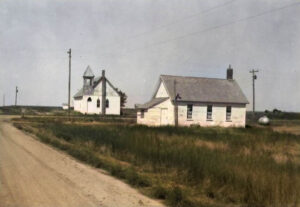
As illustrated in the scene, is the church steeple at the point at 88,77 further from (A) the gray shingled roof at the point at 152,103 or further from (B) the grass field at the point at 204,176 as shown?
(B) the grass field at the point at 204,176

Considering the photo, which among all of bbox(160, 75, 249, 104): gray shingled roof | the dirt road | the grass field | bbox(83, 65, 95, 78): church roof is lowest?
the dirt road

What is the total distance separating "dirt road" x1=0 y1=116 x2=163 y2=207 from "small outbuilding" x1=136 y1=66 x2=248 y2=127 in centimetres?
2600

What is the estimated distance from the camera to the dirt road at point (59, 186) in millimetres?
8062

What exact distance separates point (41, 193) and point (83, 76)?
66439 millimetres

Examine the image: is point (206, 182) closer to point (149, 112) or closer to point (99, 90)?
point (149, 112)

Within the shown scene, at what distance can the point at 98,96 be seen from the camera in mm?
71688

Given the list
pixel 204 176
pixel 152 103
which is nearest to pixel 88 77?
pixel 152 103

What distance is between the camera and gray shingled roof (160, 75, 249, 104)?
134ft

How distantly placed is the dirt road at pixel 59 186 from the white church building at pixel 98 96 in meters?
56.9

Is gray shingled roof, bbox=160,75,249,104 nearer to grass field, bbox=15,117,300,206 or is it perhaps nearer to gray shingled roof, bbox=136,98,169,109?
gray shingled roof, bbox=136,98,169,109

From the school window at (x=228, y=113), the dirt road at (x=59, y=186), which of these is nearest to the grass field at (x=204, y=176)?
the dirt road at (x=59, y=186)

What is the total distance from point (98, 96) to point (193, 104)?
34219 mm

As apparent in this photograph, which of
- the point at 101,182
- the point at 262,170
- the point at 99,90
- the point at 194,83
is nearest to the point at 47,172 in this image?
the point at 101,182

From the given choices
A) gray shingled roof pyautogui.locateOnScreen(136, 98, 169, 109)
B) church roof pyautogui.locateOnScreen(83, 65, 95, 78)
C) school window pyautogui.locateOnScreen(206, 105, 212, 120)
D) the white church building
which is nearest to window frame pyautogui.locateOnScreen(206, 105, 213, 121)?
school window pyautogui.locateOnScreen(206, 105, 212, 120)
